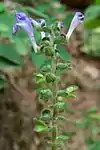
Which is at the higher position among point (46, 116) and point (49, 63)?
point (49, 63)

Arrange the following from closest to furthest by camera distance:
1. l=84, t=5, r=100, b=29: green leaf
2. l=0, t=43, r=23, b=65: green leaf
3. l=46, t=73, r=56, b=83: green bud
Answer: l=46, t=73, r=56, b=83: green bud, l=0, t=43, r=23, b=65: green leaf, l=84, t=5, r=100, b=29: green leaf

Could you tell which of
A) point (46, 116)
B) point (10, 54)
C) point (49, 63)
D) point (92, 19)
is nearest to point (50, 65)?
point (49, 63)

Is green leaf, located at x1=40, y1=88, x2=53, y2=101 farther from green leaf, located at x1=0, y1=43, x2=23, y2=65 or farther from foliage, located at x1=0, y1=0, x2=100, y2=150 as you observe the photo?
green leaf, located at x1=0, y1=43, x2=23, y2=65

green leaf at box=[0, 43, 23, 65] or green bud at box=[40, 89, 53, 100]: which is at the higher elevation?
green leaf at box=[0, 43, 23, 65]

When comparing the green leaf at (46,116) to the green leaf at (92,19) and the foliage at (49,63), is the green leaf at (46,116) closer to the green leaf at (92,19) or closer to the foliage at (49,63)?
the foliage at (49,63)

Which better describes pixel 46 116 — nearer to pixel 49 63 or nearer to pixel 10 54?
pixel 49 63

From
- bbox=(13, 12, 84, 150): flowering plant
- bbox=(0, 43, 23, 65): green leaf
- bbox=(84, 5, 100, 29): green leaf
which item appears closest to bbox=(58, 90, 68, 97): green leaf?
bbox=(13, 12, 84, 150): flowering plant

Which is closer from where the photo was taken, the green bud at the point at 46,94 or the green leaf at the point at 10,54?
the green bud at the point at 46,94

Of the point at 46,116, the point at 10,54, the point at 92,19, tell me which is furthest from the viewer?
the point at 92,19

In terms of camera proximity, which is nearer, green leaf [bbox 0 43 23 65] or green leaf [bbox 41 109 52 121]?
green leaf [bbox 41 109 52 121]

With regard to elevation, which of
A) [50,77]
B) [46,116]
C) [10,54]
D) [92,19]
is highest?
[92,19]

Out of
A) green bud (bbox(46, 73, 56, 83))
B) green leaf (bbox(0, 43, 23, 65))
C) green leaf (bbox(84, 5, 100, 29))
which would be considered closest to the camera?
green bud (bbox(46, 73, 56, 83))

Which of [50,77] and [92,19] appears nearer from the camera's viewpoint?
[50,77]

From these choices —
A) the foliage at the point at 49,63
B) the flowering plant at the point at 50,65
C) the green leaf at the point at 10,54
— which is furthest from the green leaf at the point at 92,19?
the flowering plant at the point at 50,65
